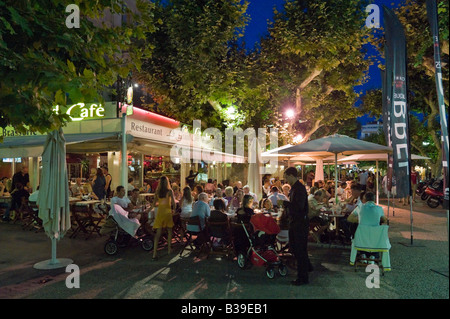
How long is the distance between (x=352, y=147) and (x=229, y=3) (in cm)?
794

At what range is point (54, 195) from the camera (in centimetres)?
618

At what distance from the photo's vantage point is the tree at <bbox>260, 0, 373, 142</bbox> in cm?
1348

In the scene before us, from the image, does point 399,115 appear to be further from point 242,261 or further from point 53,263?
→ point 53,263

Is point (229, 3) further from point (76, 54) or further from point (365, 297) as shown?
point (365, 297)

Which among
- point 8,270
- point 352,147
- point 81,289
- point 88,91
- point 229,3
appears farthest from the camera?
point 229,3

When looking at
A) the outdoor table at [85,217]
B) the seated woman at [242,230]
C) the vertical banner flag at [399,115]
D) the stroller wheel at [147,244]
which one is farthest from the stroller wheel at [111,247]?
the vertical banner flag at [399,115]

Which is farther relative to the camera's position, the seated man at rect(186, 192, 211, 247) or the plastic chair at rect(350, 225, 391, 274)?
the seated man at rect(186, 192, 211, 247)

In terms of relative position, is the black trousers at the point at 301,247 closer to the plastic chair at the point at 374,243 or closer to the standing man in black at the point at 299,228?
the standing man in black at the point at 299,228

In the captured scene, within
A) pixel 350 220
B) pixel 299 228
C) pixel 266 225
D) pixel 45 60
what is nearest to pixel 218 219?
pixel 266 225

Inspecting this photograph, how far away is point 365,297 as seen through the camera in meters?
4.60

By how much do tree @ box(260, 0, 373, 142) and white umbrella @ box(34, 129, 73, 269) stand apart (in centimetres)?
986

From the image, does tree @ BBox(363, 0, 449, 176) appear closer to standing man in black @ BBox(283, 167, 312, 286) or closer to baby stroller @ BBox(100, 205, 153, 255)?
standing man in black @ BBox(283, 167, 312, 286)

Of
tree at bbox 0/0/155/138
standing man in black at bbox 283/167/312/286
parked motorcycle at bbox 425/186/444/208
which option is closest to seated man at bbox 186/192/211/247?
standing man in black at bbox 283/167/312/286

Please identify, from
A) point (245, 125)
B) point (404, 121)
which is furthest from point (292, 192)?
point (245, 125)
